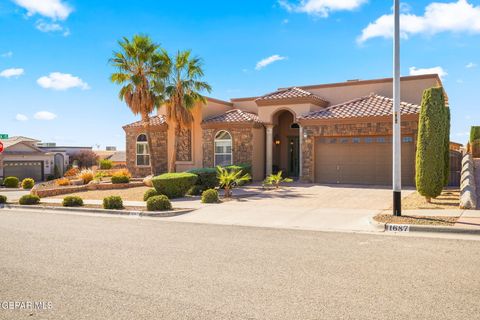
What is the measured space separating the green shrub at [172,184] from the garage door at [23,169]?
29.5m

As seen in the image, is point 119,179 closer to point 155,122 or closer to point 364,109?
point 155,122

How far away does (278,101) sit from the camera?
80.0ft

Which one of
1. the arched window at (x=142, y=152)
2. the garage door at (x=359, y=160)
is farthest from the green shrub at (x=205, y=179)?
the arched window at (x=142, y=152)

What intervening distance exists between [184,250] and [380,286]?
A: 409 cm

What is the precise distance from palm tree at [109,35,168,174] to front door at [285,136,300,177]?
9443mm

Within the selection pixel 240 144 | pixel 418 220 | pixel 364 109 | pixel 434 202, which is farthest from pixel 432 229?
pixel 240 144

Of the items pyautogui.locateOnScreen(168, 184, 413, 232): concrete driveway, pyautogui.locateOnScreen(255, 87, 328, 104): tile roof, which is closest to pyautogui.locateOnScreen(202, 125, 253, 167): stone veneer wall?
pyautogui.locateOnScreen(255, 87, 328, 104): tile roof

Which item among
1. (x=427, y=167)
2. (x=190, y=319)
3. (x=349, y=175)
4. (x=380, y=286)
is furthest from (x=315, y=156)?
(x=190, y=319)

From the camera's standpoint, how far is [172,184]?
1748 centimetres

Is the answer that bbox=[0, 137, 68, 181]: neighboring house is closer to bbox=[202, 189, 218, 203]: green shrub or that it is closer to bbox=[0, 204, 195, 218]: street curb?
bbox=[0, 204, 195, 218]: street curb

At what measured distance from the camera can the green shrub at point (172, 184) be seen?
57.2ft

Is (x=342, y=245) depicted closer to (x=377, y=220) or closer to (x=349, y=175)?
(x=377, y=220)

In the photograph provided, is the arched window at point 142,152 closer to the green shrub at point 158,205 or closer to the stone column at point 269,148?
the stone column at point 269,148

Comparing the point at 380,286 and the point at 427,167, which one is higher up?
the point at 427,167
